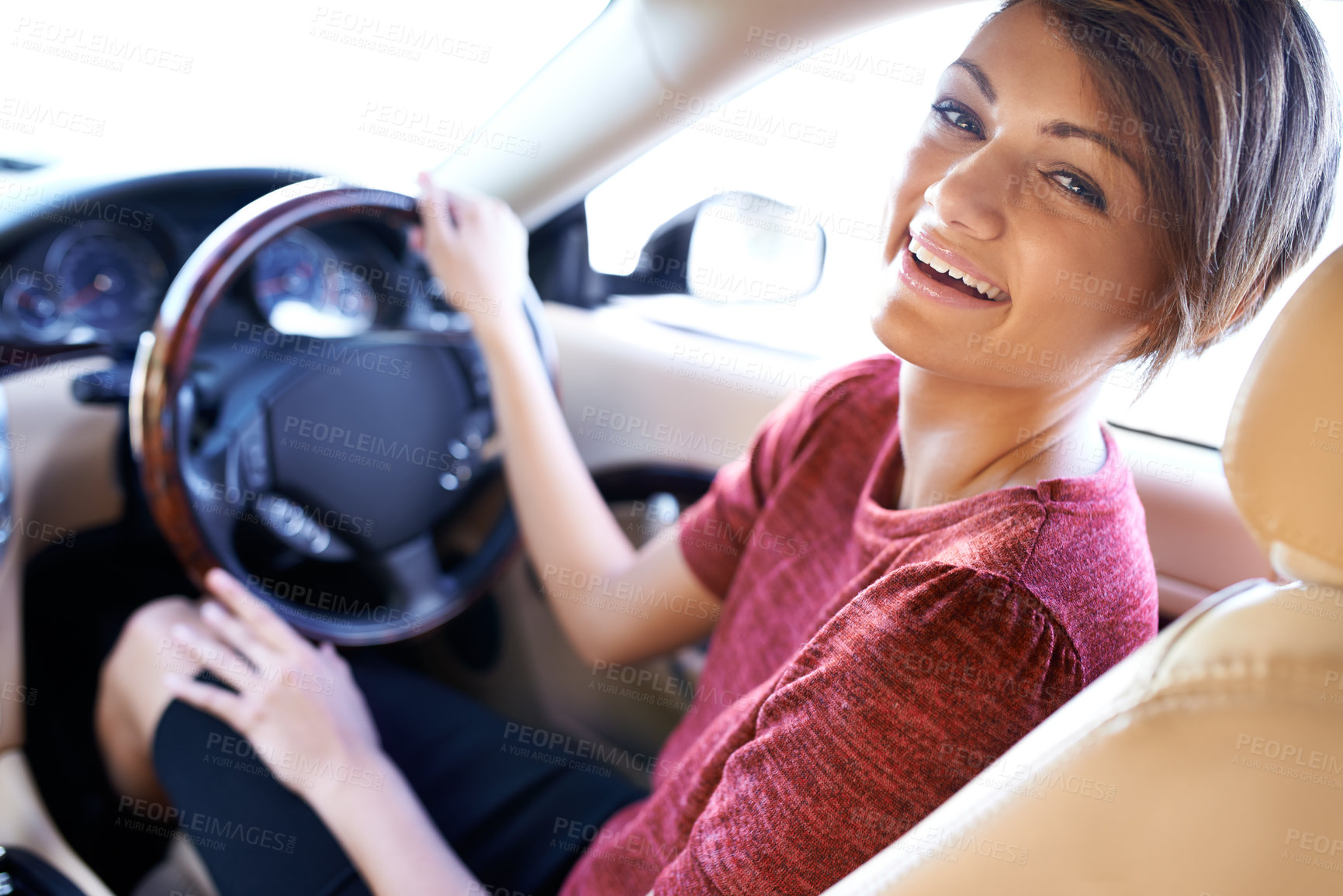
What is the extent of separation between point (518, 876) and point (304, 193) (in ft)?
2.75

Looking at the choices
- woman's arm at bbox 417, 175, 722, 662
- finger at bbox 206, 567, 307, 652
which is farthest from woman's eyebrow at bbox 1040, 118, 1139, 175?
finger at bbox 206, 567, 307, 652

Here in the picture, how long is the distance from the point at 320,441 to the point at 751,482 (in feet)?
2.01

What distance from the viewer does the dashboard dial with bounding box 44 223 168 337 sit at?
1.34 m

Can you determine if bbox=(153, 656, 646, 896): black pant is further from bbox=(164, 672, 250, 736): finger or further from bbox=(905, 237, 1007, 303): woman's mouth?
bbox=(905, 237, 1007, 303): woman's mouth

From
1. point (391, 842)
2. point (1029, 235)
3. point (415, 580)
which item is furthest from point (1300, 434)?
point (415, 580)

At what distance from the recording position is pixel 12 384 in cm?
125

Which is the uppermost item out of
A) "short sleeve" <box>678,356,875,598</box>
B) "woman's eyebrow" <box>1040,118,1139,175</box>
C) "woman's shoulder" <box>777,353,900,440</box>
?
"woman's eyebrow" <box>1040,118,1139,175</box>

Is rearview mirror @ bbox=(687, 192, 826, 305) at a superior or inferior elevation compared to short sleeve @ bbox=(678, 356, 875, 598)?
superior

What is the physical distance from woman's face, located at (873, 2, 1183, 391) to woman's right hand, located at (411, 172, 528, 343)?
0.64 m

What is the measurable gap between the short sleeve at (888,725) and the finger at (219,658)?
26.2 inches

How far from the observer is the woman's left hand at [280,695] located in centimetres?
110

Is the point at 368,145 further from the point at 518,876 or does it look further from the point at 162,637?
the point at 518,876

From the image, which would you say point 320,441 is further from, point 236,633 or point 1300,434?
point 1300,434

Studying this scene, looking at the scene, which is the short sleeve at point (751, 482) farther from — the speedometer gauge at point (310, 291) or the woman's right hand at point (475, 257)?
the speedometer gauge at point (310, 291)
